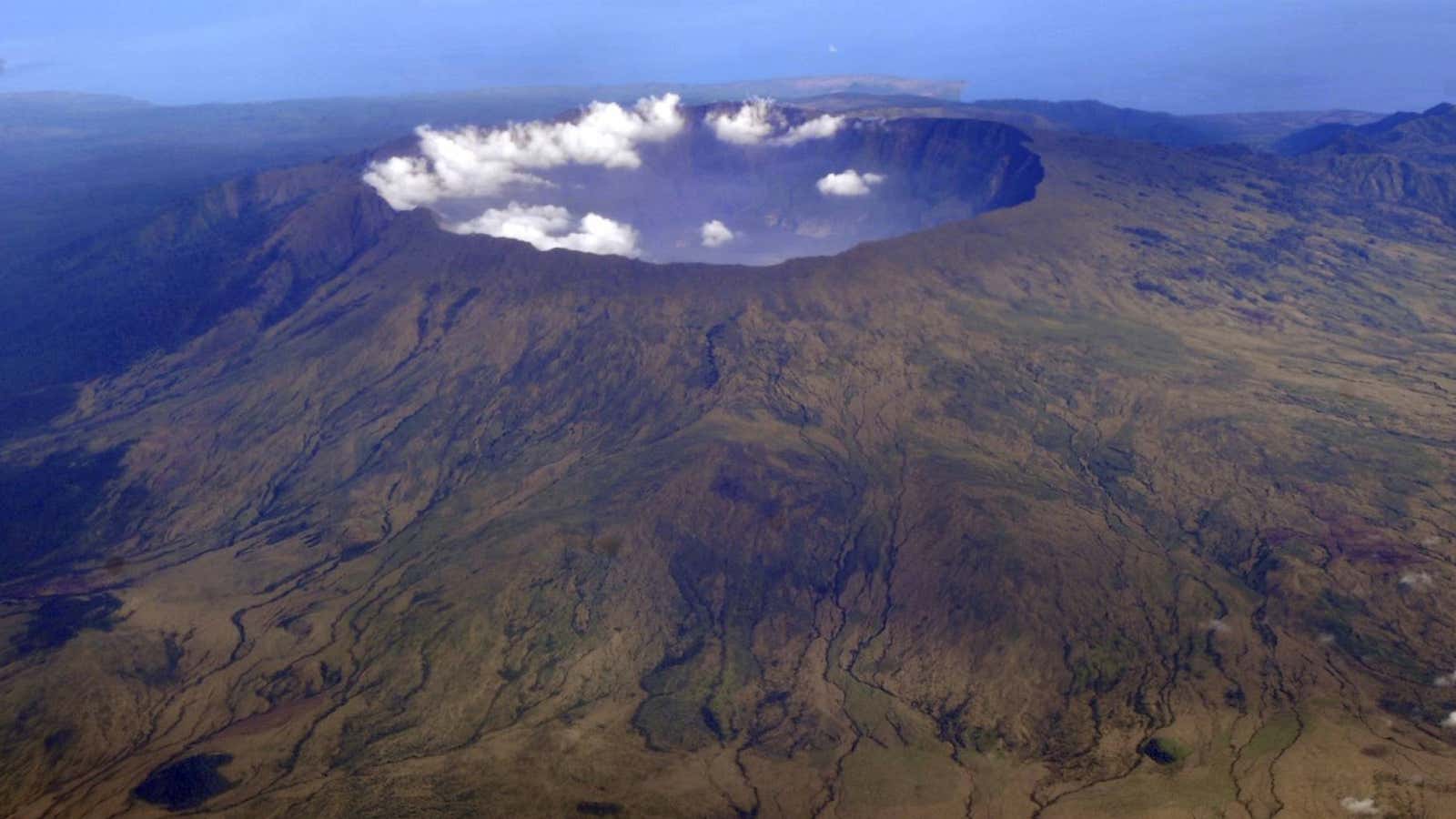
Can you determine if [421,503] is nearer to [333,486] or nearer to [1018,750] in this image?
[333,486]

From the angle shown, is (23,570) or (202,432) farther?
(202,432)

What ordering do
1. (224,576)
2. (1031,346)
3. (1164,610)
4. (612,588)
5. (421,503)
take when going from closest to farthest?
(1164,610) → (612,588) → (224,576) → (421,503) → (1031,346)

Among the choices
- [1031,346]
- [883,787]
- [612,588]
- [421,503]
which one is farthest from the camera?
[1031,346]

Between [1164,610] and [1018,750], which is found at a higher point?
[1164,610]

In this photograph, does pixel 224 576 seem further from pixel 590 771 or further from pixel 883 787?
pixel 883 787

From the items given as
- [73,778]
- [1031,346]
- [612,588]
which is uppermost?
[1031,346]

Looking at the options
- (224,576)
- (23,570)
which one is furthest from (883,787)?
(23,570)
